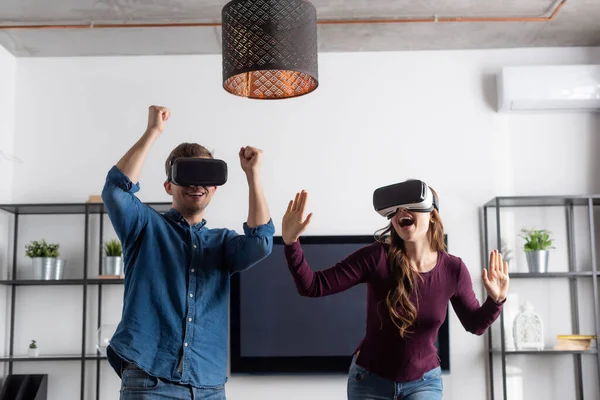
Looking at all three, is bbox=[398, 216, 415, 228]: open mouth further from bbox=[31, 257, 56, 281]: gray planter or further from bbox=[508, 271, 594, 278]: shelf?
bbox=[31, 257, 56, 281]: gray planter

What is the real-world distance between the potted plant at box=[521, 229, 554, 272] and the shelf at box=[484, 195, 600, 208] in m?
0.19

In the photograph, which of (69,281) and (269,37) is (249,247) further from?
(69,281)

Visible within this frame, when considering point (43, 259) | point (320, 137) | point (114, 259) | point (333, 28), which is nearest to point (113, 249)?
point (114, 259)

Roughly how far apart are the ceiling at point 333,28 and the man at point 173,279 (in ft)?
7.06

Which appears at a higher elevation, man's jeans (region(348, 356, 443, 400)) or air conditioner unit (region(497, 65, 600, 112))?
air conditioner unit (region(497, 65, 600, 112))

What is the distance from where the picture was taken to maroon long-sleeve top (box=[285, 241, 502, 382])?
2297 mm

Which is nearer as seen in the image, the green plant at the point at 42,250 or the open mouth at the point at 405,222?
the open mouth at the point at 405,222

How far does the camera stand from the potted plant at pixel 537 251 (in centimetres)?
411

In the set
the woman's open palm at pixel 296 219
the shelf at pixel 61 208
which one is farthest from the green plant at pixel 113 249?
the woman's open palm at pixel 296 219

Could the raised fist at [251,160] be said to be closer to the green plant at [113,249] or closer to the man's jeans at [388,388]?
the man's jeans at [388,388]

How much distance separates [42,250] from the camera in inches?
165

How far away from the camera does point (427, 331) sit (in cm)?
234

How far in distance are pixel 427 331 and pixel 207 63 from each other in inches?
107

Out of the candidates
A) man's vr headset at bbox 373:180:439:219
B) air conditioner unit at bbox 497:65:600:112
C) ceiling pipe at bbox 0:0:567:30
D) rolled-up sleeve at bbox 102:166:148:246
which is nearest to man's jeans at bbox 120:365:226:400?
rolled-up sleeve at bbox 102:166:148:246
